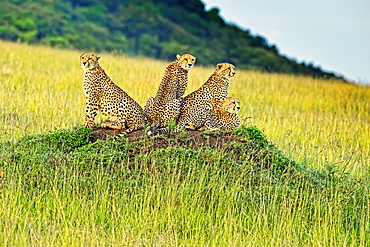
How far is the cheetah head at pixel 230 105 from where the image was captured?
7684mm

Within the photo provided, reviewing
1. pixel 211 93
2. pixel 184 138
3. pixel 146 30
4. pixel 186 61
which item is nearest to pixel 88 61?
pixel 186 61

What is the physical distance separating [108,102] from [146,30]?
92.1ft

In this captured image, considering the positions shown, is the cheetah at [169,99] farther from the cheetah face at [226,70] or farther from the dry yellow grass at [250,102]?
the dry yellow grass at [250,102]

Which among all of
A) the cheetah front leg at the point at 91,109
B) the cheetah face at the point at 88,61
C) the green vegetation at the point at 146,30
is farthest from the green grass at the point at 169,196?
the green vegetation at the point at 146,30

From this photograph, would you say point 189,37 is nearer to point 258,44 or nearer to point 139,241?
point 258,44

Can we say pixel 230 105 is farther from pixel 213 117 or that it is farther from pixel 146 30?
pixel 146 30

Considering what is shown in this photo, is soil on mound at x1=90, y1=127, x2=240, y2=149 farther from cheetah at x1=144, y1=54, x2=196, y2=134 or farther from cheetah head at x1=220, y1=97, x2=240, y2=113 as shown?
cheetah head at x1=220, y1=97, x2=240, y2=113

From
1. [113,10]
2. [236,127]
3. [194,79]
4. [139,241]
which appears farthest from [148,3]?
[139,241]

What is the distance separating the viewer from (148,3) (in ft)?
121

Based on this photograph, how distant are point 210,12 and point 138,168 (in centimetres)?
3447

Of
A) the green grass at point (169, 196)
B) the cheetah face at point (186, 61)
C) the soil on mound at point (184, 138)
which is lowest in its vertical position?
the green grass at point (169, 196)

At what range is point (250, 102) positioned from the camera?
1395 cm

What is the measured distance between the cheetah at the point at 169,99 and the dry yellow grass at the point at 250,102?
1.83 meters

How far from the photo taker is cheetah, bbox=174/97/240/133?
296 inches
